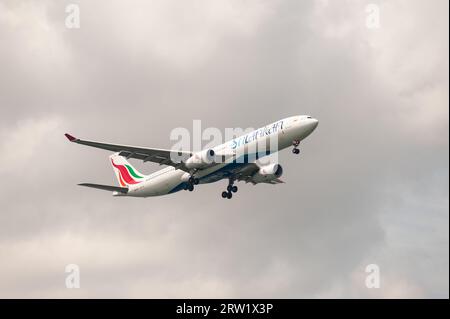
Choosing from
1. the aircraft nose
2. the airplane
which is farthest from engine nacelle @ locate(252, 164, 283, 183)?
the aircraft nose

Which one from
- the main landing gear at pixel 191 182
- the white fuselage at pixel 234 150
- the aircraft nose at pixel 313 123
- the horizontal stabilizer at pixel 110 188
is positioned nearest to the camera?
the aircraft nose at pixel 313 123

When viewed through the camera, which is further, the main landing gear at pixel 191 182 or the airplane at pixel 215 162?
the main landing gear at pixel 191 182

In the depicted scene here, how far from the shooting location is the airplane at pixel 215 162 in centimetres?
7981

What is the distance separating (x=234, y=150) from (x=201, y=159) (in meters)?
3.39

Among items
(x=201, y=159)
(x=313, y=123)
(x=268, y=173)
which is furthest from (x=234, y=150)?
(x=268, y=173)

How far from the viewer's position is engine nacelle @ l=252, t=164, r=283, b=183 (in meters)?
91.4

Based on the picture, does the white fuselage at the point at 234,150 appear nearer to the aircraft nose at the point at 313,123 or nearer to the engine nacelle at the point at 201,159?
the aircraft nose at the point at 313,123

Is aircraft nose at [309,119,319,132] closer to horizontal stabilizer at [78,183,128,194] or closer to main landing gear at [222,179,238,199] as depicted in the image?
main landing gear at [222,179,238,199]

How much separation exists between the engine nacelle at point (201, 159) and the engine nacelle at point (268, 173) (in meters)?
9.08

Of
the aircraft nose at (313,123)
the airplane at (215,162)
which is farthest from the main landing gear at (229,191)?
the aircraft nose at (313,123)

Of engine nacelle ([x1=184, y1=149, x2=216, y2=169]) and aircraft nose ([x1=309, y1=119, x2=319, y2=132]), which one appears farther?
engine nacelle ([x1=184, y1=149, x2=216, y2=169])
